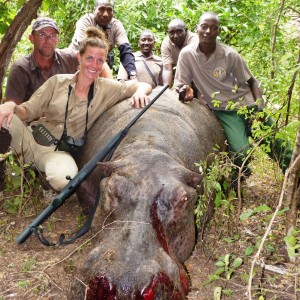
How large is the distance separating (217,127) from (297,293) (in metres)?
2.58

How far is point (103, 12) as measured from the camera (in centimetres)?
730

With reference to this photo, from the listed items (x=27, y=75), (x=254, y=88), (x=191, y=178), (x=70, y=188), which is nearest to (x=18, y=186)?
(x=70, y=188)

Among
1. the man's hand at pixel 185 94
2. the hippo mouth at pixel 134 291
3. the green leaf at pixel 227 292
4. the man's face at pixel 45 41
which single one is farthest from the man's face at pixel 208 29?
the hippo mouth at pixel 134 291

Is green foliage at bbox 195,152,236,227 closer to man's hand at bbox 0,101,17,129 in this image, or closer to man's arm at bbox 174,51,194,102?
man's arm at bbox 174,51,194,102

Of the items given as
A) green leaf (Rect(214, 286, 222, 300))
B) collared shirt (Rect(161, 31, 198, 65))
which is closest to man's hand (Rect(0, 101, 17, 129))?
green leaf (Rect(214, 286, 222, 300))

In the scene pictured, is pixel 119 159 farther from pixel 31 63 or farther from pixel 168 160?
pixel 31 63

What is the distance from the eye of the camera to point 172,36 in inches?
290

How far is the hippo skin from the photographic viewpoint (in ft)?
9.20

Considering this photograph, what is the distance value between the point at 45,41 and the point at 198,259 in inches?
128

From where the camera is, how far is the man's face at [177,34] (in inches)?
287

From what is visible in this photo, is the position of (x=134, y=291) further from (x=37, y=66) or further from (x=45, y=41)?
(x=45, y=41)

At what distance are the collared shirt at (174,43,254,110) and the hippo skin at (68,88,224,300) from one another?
819 mm

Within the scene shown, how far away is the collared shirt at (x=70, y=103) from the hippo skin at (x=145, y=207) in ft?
0.79

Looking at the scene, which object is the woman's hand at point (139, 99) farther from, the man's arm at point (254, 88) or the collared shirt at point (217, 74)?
the man's arm at point (254, 88)
